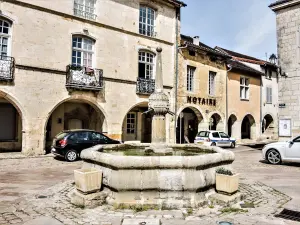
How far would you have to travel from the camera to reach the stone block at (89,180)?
5066mm

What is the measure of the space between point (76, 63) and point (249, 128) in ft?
63.1

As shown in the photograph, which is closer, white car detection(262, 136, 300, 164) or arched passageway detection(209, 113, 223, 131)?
white car detection(262, 136, 300, 164)

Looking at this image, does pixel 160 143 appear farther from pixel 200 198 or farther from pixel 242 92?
pixel 242 92

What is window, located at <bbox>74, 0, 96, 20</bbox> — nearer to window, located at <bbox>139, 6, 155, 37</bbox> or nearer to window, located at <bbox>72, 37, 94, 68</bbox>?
window, located at <bbox>72, 37, 94, 68</bbox>

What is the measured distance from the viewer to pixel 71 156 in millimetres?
11820

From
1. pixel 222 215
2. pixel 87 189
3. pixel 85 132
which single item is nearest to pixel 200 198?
pixel 222 215

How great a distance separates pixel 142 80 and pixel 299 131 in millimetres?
9754

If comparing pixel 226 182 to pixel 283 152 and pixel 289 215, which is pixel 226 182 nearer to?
pixel 289 215

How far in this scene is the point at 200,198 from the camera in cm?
507

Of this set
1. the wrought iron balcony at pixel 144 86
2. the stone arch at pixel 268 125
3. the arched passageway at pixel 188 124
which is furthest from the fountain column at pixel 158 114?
the stone arch at pixel 268 125

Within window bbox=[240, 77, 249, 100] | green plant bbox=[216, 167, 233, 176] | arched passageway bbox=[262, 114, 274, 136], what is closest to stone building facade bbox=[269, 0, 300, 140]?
green plant bbox=[216, 167, 233, 176]

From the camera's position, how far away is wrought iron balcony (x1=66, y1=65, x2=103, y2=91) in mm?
14225

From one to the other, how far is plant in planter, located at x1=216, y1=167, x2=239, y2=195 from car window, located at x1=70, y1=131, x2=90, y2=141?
834 centimetres

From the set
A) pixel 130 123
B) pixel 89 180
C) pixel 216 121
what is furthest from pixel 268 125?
pixel 89 180
